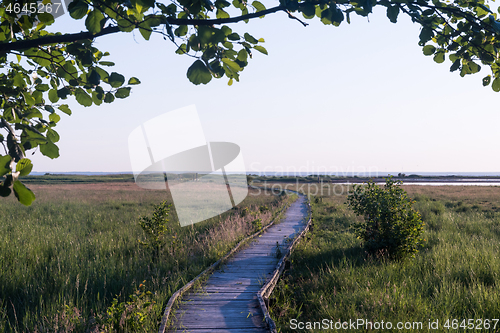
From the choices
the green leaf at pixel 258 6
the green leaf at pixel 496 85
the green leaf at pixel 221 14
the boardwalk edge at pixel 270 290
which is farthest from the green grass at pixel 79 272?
the green leaf at pixel 496 85

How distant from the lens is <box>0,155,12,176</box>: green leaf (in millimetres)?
1362

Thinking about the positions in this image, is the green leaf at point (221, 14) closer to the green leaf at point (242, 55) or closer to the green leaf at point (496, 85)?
the green leaf at point (242, 55)

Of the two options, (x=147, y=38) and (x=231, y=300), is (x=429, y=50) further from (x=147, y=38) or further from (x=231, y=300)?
(x=231, y=300)

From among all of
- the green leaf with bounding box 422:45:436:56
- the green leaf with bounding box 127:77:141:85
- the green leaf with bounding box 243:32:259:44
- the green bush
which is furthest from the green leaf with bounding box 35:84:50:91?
the green bush

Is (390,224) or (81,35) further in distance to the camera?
(390,224)

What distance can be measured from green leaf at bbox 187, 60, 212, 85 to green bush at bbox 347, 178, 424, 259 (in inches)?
234

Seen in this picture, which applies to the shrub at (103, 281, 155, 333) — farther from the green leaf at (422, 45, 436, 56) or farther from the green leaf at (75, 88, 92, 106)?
the green leaf at (422, 45, 436, 56)

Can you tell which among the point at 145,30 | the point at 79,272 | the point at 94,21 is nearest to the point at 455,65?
the point at 145,30

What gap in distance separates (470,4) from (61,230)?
11423 millimetres

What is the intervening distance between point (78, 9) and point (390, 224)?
22.9 feet

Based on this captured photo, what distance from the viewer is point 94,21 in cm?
206

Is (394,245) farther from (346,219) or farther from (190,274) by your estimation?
(346,219)

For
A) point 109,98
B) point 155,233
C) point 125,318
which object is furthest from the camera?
point 155,233

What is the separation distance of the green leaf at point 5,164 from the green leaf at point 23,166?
0.14 feet
